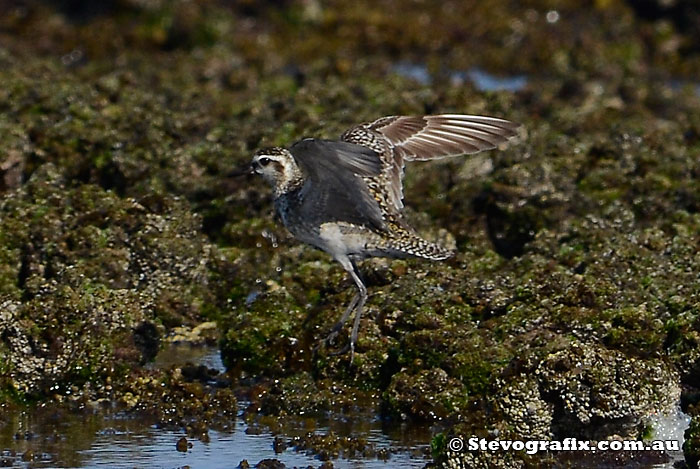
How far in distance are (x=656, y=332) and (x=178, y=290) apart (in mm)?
4345

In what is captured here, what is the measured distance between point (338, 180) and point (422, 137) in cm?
189

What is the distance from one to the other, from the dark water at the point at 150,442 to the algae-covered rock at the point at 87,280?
0.45 m

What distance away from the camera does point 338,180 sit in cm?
1062

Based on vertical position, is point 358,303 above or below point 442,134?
below

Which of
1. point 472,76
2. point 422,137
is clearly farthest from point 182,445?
point 472,76

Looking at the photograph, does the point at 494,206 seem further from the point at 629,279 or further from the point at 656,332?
the point at 656,332

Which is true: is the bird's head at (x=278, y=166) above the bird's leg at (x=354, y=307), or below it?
above

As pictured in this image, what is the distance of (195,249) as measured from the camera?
509 inches

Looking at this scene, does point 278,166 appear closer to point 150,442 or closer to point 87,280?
point 87,280

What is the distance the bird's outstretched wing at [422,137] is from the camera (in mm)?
11836

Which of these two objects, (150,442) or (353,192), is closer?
(150,442)

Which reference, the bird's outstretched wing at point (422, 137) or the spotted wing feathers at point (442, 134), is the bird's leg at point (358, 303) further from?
the spotted wing feathers at point (442, 134)

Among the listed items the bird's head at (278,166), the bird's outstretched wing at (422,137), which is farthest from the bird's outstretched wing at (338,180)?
the bird's outstretched wing at (422,137)

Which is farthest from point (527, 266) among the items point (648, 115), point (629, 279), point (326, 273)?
point (648, 115)
